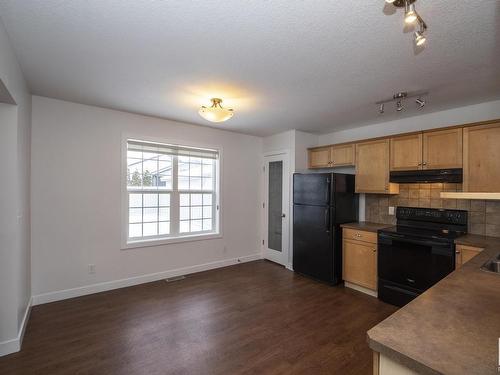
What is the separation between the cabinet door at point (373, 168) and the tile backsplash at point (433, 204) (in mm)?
185

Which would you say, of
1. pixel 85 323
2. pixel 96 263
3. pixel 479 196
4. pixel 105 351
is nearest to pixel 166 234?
pixel 96 263

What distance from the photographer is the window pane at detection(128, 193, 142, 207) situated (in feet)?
12.3

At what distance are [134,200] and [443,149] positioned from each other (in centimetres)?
407

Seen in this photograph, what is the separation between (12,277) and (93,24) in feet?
7.00

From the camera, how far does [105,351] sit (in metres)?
2.22

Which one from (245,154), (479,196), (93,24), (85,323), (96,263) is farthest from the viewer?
(245,154)

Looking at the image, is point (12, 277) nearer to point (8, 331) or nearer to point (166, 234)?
point (8, 331)

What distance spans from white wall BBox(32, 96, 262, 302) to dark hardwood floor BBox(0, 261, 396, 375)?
338mm

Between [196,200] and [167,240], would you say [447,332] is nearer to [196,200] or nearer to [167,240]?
[167,240]

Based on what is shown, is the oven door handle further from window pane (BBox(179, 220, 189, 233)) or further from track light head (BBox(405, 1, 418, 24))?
window pane (BBox(179, 220, 189, 233))

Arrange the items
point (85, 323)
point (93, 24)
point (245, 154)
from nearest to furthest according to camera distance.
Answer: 1. point (93, 24)
2. point (85, 323)
3. point (245, 154)

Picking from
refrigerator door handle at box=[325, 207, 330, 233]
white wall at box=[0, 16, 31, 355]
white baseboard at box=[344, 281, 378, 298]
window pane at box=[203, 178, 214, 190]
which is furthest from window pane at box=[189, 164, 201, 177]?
white baseboard at box=[344, 281, 378, 298]

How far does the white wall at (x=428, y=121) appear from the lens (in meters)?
3.04

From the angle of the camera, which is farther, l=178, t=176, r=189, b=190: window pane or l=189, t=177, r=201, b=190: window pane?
l=189, t=177, r=201, b=190: window pane
